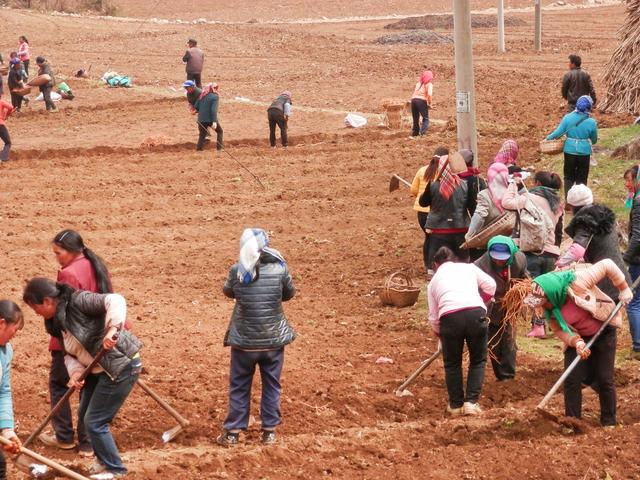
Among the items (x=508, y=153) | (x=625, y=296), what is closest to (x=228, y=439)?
(x=625, y=296)

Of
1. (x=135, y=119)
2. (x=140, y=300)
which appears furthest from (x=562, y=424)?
(x=135, y=119)

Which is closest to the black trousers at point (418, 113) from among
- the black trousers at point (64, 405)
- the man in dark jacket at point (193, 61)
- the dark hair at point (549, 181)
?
the man in dark jacket at point (193, 61)

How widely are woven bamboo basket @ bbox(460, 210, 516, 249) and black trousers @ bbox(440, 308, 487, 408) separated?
7.41 ft

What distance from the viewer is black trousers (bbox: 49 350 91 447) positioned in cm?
897

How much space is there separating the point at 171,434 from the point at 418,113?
14666 mm

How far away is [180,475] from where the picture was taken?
27.0ft

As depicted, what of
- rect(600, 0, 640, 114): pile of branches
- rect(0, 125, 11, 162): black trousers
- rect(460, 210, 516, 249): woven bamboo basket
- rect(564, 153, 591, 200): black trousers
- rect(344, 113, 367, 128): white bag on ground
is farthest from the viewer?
rect(344, 113, 367, 128): white bag on ground

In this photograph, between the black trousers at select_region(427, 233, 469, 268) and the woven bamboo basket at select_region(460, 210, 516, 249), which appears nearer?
the woven bamboo basket at select_region(460, 210, 516, 249)

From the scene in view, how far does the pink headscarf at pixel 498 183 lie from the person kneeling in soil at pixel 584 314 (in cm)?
301

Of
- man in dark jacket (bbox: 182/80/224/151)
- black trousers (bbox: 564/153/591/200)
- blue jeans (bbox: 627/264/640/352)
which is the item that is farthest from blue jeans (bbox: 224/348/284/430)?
man in dark jacket (bbox: 182/80/224/151)

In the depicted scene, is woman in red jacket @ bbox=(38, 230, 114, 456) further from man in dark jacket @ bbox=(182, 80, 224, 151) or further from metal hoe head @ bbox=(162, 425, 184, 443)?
man in dark jacket @ bbox=(182, 80, 224, 151)

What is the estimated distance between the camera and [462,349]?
981cm

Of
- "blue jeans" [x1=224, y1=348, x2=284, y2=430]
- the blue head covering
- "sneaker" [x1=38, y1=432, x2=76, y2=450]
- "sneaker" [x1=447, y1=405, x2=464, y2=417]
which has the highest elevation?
the blue head covering

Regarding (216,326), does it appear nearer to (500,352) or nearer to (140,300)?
(140,300)
